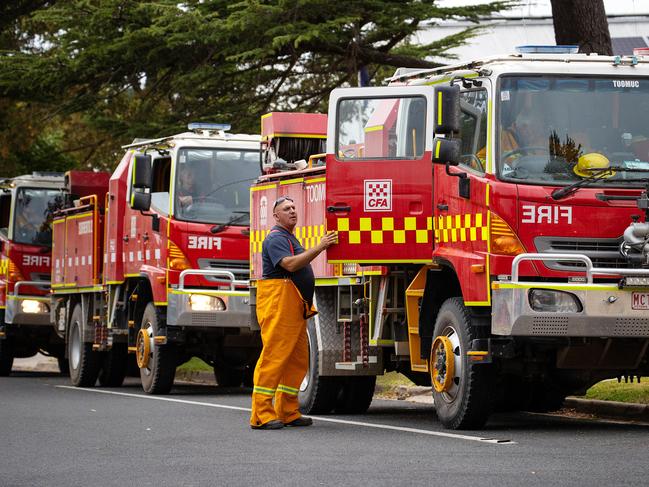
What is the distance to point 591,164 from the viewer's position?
1173 cm

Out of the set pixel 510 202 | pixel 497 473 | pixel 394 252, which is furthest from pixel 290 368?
pixel 497 473

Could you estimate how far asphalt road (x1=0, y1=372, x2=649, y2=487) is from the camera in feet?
30.1

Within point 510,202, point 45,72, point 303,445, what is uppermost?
point 45,72

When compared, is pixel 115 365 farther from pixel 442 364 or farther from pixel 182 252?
pixel 442 364

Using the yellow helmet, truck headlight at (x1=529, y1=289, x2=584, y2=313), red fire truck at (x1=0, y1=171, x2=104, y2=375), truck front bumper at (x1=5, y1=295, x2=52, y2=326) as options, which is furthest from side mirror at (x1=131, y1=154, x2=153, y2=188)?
truck headlight at (x1=529, y1=289, x2=584, y2=313)

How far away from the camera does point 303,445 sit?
1123 cm

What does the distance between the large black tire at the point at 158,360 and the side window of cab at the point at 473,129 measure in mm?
6886

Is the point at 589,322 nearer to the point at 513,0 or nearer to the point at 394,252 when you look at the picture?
the point at 394,252

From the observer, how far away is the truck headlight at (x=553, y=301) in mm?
11344

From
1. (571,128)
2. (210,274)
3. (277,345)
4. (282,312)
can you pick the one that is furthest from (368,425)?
(210,274)

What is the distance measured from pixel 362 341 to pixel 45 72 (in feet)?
29.5

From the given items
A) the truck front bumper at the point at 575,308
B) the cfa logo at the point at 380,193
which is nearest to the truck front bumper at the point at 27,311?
the cfa logo at the point at 380,193

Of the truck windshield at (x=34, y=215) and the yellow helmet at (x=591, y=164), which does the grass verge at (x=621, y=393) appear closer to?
the yellow helmet at (x=591, y=164)

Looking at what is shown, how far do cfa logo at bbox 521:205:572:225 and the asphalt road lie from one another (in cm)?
158
